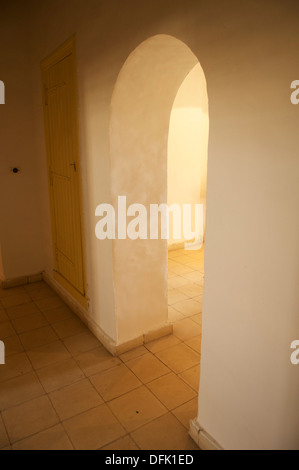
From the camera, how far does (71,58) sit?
2.87 metres

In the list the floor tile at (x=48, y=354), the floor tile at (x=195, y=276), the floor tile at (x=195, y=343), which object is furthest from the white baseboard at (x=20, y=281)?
the floor tile at (x=195, y=343)

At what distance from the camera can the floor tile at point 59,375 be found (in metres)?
2.60

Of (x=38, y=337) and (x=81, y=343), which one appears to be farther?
(x=38, y=337)

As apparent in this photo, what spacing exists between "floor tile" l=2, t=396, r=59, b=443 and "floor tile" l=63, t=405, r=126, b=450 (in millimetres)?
140

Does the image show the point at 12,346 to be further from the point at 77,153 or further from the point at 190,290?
the point at 190,290

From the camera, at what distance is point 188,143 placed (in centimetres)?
546

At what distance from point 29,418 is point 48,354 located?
71 cm

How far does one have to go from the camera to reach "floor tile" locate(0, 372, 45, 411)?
244 centimetres

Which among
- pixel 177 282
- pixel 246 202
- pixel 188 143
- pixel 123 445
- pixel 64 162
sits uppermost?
pixel 188 143

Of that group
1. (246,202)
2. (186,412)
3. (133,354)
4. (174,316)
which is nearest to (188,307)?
(174,316)

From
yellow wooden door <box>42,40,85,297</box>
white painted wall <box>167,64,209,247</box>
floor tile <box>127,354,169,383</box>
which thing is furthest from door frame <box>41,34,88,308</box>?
white painted wall <box>167,64,209,247</box>

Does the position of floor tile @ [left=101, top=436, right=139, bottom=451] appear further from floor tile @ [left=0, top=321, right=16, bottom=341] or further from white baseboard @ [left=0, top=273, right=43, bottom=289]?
white baseboard @ [left=0, top=273, right=43, bottom=289]
